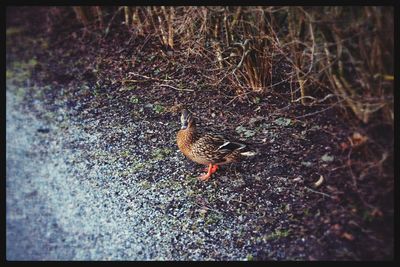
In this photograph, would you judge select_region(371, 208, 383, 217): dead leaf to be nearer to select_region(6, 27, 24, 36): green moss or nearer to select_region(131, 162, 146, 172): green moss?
select_region(131, 162, 146, 172): green moss

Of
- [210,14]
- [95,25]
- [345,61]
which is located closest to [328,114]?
[345,61]

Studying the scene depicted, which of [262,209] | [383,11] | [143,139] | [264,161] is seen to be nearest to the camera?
[383,11]

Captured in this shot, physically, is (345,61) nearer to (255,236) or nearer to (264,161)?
(264,161)

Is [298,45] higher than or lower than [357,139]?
higher

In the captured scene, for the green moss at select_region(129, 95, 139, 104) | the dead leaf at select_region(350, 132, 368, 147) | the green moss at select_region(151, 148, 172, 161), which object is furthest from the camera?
the green moss at select_region(129, 95, 139, 104)

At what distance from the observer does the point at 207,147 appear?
2945mm

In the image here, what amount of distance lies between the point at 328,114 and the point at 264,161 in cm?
55

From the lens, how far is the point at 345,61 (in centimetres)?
270

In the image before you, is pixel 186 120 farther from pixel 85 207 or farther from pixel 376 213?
pixel 376 213

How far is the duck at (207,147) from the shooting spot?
116 inches

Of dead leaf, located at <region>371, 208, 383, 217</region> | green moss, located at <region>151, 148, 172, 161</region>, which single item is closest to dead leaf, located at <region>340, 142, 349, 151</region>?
dead leaf, located at <region>371, 208, 383, 217</region>

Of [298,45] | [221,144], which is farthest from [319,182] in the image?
[298,45]

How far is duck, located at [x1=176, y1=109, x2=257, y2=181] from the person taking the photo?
295 cm

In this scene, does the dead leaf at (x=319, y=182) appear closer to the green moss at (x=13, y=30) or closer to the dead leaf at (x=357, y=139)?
the dead leaf at (x=357, y=139)
